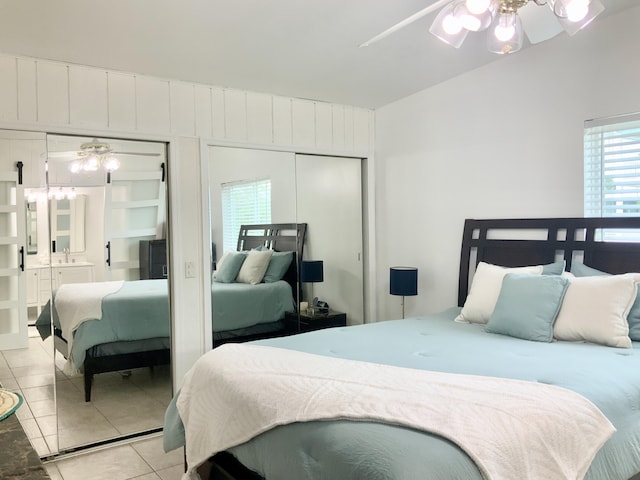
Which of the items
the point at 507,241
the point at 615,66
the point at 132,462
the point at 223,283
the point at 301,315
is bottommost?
the point at 132,462

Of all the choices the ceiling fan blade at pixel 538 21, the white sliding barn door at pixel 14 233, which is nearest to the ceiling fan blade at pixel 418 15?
the ceiling fan blade at pixel 538 21

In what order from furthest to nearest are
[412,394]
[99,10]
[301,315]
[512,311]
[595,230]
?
[301,315] → [595,230] → [512,311] → [99,10] → [412,394]

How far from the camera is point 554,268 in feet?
9.73

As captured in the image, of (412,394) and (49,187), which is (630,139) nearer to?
(412,394)

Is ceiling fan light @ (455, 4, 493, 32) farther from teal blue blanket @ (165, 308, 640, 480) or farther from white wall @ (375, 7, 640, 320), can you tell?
teal blue blanket @ (165, 308, 640, 480)

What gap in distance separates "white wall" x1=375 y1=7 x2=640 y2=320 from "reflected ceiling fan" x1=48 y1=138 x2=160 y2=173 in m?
2.14

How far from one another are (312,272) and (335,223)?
18.8 inches

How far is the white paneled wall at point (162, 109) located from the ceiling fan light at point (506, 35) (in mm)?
2096

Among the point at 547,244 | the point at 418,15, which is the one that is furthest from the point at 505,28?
the point at 547,244

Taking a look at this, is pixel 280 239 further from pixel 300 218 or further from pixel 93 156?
pixel 93 156

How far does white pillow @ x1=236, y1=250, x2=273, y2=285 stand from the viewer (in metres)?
3.95

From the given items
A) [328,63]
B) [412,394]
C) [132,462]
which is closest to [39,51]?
[328,63]

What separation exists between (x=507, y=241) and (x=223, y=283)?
2.03 m

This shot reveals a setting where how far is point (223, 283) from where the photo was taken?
151 inches
